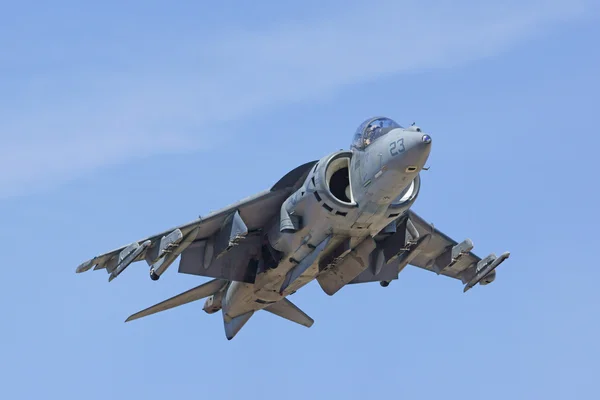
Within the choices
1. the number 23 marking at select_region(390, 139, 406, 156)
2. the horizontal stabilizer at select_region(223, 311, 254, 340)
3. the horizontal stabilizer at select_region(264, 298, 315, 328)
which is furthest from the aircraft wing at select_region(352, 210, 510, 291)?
the number 23 marking at select_region(390, 139, 406, 156)

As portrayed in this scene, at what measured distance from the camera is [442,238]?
30469 mm

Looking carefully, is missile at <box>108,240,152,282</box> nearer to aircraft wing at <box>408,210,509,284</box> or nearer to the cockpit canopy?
the cockpit canopy

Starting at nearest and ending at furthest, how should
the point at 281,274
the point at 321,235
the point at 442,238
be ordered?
the point at 321,235 → the point at 281,274 → the point at 442,238

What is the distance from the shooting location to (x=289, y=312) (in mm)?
31516

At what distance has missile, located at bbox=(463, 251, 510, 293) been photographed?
30.5 metres

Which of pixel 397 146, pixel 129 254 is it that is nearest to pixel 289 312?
pixel 129 254

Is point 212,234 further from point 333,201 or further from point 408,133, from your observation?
point 408,133

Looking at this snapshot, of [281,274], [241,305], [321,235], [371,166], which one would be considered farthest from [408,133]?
[241,305]

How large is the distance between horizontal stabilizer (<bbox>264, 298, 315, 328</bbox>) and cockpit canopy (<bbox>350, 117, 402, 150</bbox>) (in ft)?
21.0

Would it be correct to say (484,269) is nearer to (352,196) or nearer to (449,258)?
(449,258)

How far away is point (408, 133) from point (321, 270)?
431 cm

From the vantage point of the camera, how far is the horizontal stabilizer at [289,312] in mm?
31422

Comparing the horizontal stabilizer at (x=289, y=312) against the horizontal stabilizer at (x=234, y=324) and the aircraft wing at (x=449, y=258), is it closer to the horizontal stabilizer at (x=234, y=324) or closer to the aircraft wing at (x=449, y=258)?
the horizontal stabilizer at (x=234, y=324)

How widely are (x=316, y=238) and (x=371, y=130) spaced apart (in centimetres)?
249
